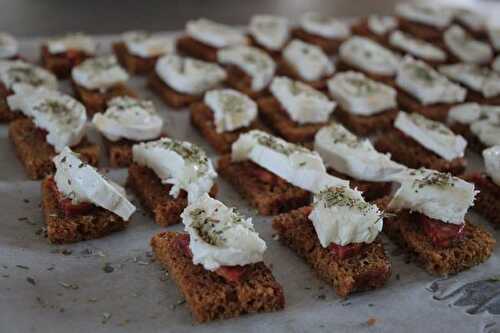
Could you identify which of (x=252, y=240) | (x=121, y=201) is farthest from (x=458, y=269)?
(x=121, y=201)

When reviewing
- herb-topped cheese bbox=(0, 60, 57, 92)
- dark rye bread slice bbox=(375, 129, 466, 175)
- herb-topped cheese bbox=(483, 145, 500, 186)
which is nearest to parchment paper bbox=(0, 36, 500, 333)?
herb-topped cheese bbox=(483, 145, 500, 186)

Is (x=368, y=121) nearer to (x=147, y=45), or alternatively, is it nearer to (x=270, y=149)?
(x=270, y=149)

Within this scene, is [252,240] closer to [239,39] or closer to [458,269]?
[458,269]

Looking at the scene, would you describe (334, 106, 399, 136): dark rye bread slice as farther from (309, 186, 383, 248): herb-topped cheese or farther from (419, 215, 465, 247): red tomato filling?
(309, 186, 383, 248): herb-topped cheese

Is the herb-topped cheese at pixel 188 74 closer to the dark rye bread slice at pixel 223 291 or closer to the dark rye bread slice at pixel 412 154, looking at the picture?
the dark rye bread slice at pixel 412 154

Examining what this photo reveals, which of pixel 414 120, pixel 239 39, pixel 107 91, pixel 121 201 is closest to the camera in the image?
pixel 121 201

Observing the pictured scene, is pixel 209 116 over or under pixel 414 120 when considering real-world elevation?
under
